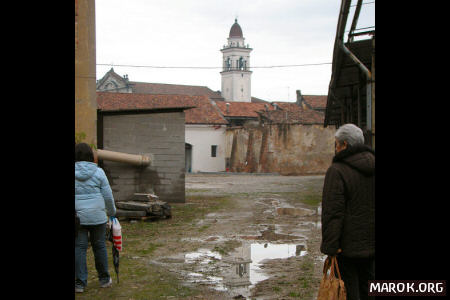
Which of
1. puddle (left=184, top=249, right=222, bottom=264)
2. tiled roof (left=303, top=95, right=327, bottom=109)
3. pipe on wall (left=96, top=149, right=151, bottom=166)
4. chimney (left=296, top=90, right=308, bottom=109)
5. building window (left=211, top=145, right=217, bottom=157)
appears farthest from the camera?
chimney (left=296, top=90, right=308, bottom=109)

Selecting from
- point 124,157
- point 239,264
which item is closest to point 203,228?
point 239,264

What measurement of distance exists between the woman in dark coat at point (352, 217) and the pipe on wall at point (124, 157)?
10.6 meters

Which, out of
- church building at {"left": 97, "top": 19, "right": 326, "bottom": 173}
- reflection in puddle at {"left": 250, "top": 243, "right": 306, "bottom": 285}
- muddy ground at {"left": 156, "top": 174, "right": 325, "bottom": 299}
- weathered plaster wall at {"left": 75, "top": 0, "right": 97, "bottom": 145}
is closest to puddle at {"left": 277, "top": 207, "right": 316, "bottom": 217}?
muddy ground at {"left": 156, "top": 174, "right": 325, "bottom": 299}

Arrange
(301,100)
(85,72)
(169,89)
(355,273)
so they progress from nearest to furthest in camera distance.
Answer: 1. (355,273)
2. (85,72)
3. (301,100)
4. (169,89)

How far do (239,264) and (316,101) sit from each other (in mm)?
47686

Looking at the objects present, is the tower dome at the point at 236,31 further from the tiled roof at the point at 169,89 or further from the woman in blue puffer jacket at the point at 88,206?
the woman in blue puffer jacket at the point at 88,206

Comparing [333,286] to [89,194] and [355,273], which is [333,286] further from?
[89,194]

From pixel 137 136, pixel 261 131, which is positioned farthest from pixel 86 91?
pixel 261 131

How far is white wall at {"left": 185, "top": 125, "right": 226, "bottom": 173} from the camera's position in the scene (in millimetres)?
46281

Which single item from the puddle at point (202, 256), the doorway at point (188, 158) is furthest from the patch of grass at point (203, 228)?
the doorway at point (188, 158)

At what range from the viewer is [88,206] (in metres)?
6.19

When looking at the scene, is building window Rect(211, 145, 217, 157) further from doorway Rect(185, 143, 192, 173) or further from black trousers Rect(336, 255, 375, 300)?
black trousers Rect(336, 255, 375, 300)
